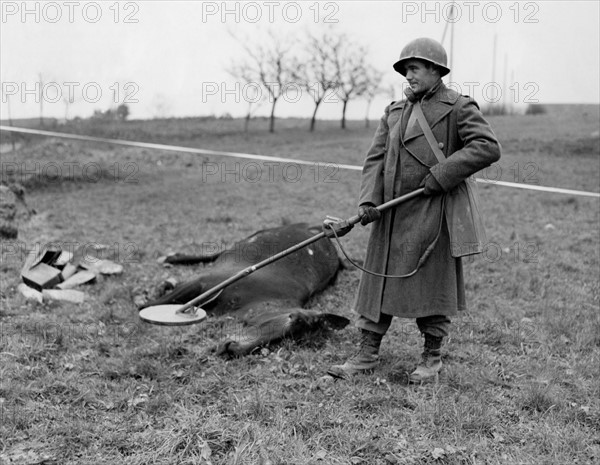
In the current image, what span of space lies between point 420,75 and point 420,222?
0.86m

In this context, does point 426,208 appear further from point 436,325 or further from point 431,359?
point 431,359

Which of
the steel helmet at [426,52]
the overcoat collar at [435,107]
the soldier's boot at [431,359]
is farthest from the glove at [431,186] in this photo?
the soldier's boot at [431,359]

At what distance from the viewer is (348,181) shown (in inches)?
536

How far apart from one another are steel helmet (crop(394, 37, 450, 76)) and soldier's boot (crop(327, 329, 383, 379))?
1669 millimetres

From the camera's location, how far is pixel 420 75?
11.8 feet

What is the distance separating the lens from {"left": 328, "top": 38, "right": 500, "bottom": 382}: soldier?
3.53 metres

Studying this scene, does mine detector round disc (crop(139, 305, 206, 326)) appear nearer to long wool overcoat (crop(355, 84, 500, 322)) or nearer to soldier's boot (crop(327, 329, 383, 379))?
soldier's boot (crop(327, 329, 383, 379))

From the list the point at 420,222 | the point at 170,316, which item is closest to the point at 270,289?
the point at 170,316

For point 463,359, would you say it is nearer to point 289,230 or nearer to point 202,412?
point 202,412

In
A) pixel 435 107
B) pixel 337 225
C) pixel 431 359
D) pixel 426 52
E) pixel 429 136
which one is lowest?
pixel 431 359

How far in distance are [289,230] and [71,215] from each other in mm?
4835

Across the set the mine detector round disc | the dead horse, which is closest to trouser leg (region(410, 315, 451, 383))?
the dead horse

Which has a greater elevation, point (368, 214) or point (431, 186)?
point (431, 186)

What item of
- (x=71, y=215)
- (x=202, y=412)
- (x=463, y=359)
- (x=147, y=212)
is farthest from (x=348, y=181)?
(x=202, y=412)
